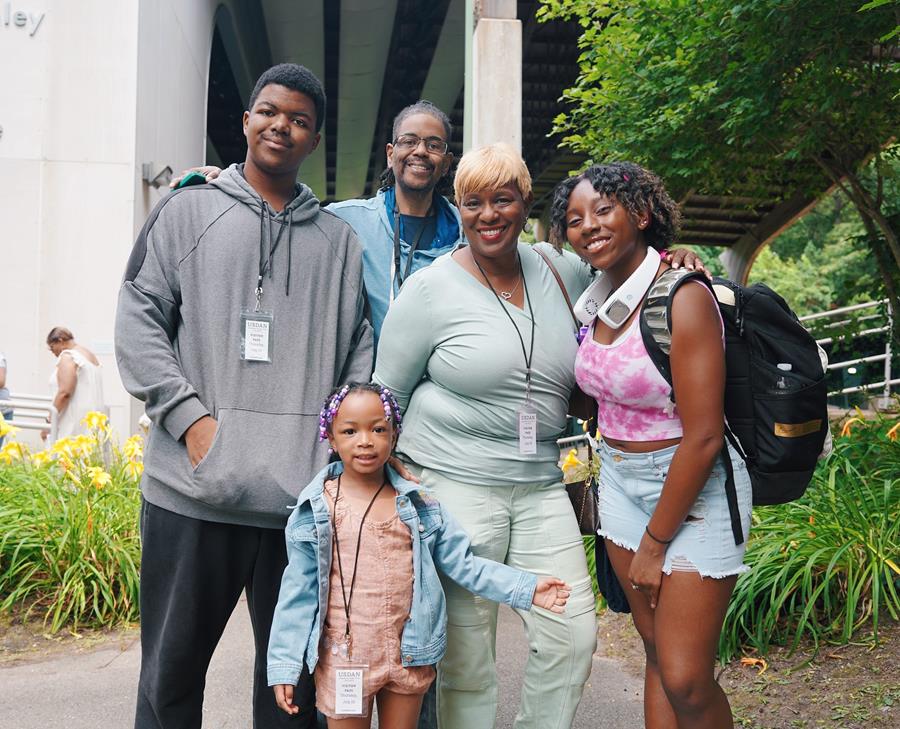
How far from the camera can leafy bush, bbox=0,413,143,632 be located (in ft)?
18.3

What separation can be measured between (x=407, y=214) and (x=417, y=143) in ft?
0.92

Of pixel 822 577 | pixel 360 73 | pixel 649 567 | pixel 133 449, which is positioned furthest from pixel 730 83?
pixel 360 73

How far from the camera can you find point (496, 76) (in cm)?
939

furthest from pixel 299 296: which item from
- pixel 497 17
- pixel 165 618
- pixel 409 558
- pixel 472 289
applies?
pixel 497 17

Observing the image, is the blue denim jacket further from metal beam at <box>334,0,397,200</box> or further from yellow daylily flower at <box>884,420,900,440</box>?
metal beam at <box>334,0,397,200</box>

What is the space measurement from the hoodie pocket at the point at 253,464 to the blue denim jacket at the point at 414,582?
0.09 meters

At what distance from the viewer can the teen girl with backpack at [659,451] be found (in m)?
2.51

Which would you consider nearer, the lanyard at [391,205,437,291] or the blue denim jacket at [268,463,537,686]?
the blue denim jacket at [268,463,537,686]

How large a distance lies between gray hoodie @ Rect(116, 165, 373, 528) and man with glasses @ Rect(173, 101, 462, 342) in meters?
0.43

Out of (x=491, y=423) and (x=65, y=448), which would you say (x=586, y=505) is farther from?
(x=65, y=448)

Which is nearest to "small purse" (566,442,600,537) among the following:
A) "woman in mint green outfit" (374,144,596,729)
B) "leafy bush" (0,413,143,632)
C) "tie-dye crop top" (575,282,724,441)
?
"woman in mint green outfit" (374,144,596,729)

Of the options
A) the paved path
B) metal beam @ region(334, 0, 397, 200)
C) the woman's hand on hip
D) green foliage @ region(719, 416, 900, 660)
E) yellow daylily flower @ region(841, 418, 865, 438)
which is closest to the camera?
the woman's hand on hip

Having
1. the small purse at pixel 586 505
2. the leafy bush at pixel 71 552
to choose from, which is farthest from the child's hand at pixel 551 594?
the leafy bush at pixel 71 552

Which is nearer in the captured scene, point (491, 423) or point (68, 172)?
point (491, 423)
